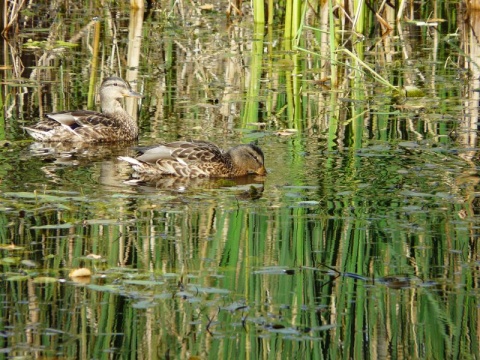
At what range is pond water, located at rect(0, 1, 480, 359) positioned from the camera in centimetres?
584

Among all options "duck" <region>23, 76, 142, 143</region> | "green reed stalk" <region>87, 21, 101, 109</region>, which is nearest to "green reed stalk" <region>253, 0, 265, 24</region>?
"green reed stalk" <region>87, 21, 101, 109</region>

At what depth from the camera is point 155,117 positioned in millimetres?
11523

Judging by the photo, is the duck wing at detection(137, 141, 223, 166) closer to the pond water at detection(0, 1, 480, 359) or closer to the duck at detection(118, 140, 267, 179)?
the duck at detection(118, 140, 267, 179)

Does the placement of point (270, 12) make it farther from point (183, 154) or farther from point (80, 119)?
point (183, 154)

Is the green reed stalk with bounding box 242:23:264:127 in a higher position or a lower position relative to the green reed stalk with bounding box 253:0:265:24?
lower

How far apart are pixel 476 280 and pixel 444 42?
9887 mm

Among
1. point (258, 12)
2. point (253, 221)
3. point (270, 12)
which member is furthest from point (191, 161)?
point (270, 12)

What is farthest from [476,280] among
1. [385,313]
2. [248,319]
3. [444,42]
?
[444,42]

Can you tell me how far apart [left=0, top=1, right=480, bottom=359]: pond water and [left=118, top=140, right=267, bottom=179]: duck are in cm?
13

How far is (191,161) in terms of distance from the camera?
9.35 meters

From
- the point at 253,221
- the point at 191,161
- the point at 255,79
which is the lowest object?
the point at 253,221

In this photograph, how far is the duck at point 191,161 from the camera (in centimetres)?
932

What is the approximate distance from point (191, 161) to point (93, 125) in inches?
71.4

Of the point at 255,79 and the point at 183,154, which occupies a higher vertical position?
the point at 255,79
